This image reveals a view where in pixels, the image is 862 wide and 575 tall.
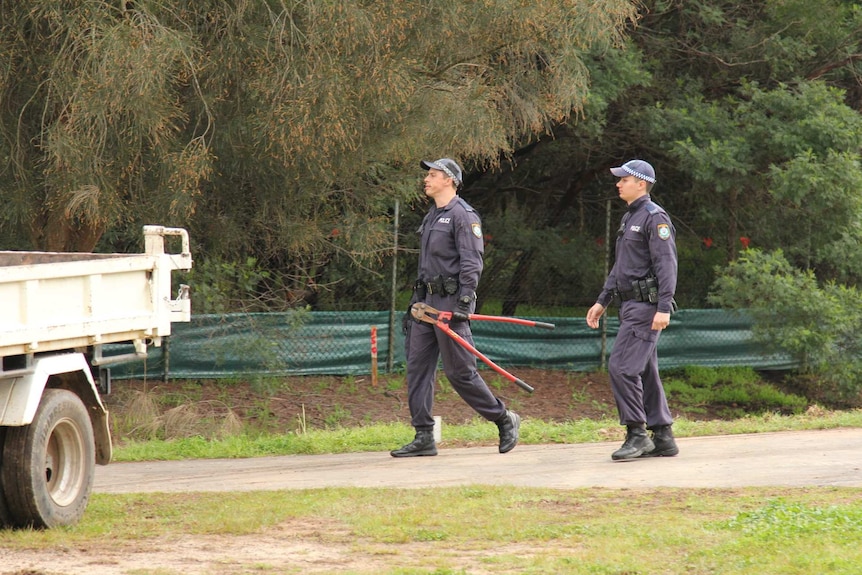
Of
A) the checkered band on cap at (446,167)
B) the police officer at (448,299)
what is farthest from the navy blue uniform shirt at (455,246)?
the checkered band on cap at (446,167)

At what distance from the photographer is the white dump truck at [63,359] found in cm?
584

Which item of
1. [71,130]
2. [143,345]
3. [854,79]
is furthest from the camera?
[854,79]

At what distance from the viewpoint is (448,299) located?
8109 millimetres

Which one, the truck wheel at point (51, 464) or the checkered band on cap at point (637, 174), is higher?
the checkered band on cap at point (637, 174)

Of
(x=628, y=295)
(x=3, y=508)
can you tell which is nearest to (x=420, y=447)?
(x=628, y=295)

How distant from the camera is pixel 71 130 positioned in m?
9.85

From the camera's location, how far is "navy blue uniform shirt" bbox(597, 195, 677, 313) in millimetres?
7875

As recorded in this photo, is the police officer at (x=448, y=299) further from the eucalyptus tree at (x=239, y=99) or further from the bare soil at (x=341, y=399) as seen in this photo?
the bare soil at (x=341, y=399)

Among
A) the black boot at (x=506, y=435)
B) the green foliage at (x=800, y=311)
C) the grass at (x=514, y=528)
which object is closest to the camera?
the grass at (x=514, y=528)

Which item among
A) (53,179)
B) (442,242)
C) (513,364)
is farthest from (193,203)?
(513,364)

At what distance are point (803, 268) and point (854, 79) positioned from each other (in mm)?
3317

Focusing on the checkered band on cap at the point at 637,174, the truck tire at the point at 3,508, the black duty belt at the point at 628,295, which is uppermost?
the checkered band on cap at the point at 637,174

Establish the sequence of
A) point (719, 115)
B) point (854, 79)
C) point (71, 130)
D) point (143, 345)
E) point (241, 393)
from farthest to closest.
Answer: point (854, 79), point (719, 115), point (241, 393), point (71, 130), point (143, 345)

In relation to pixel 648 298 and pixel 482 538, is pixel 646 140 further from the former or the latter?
pixel 482 538
